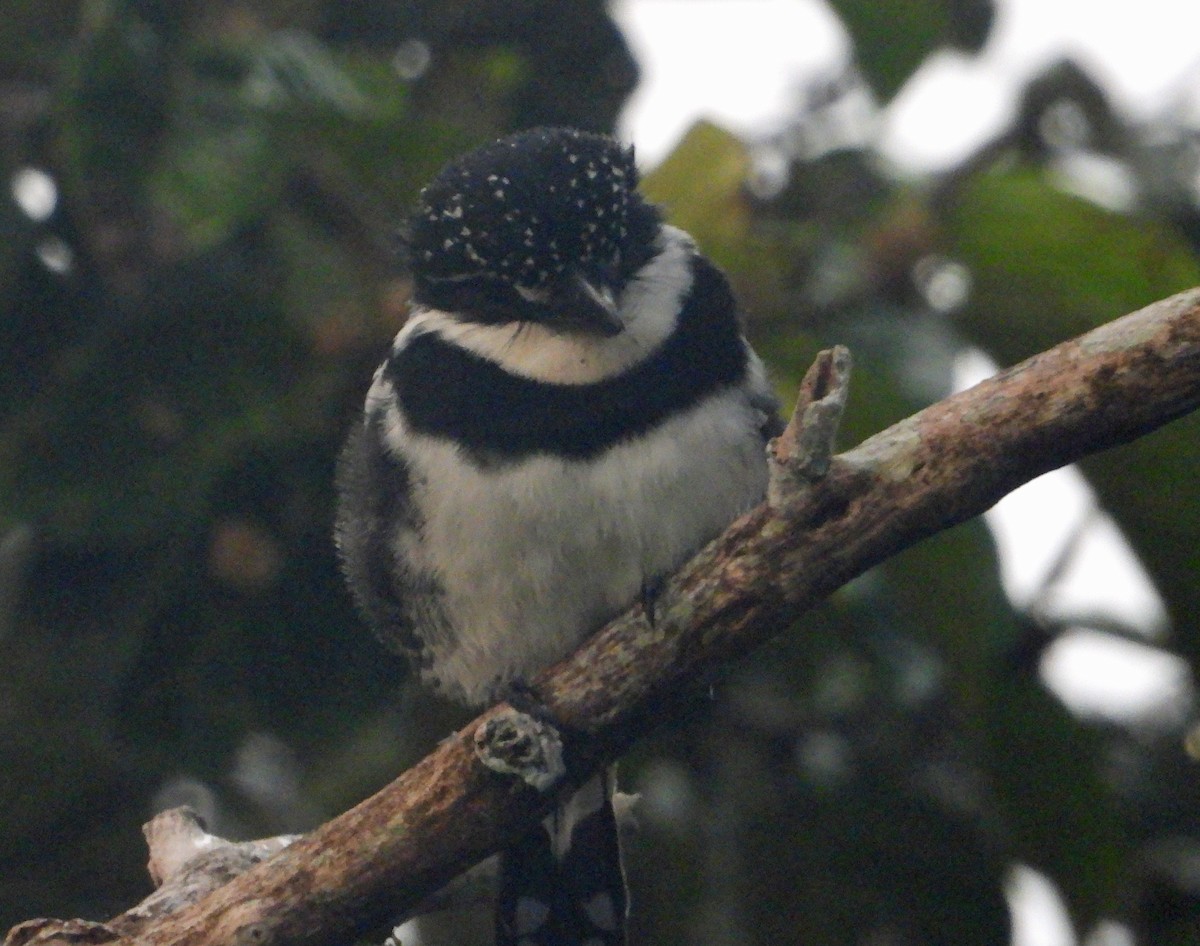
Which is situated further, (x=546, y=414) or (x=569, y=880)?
(x=569, y=880)

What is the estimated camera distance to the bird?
2910mm

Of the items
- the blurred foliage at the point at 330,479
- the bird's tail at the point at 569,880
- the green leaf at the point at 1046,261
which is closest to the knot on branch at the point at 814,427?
the blurred foliage at the point at 330,479

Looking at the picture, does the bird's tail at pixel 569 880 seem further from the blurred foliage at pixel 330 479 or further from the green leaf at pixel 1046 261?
the green leaf at pixel 1046 261

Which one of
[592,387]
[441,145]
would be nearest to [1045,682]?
[592,387]

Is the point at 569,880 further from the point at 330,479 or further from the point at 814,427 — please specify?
the point at 814,427

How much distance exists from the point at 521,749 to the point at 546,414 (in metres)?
0.59

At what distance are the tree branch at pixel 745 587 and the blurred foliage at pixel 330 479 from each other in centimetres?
75

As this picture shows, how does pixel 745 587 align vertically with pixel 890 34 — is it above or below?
below

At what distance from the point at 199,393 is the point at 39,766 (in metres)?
0.84

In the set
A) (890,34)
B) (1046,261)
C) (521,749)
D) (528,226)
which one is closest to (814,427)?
(521,749)

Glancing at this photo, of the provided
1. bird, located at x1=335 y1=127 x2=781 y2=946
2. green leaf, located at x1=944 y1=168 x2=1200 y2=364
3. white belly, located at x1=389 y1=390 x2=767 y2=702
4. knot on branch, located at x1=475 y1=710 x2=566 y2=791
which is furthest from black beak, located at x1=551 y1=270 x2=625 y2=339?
green leaf, located at x1=944 y1=168 x2=1200 y2=364

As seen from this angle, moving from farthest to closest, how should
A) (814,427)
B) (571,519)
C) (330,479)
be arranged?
1. (330,479)
2. (571,519)
3. (814,427)

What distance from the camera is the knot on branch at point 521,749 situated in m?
2.57

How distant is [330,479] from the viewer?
369cm
